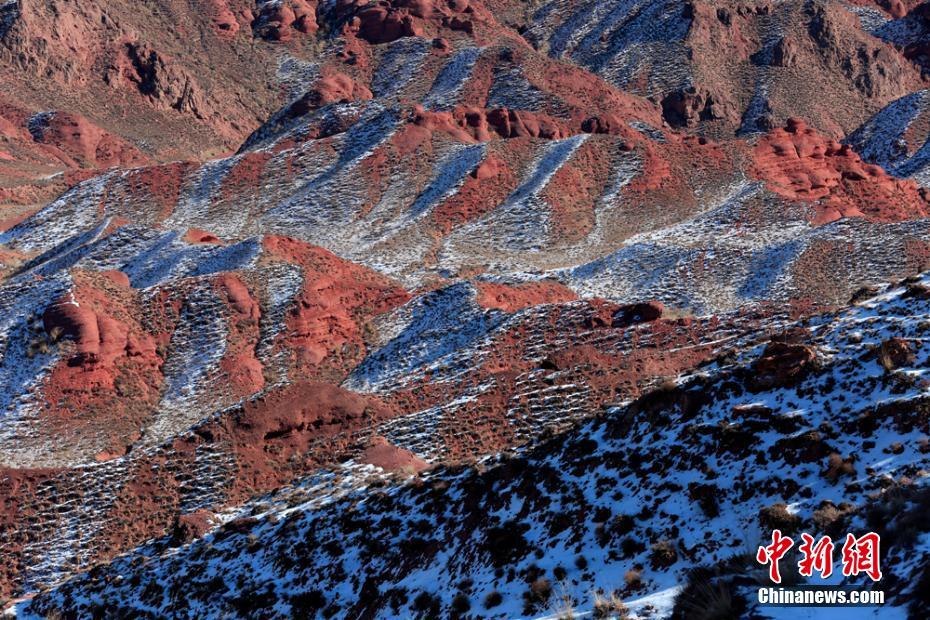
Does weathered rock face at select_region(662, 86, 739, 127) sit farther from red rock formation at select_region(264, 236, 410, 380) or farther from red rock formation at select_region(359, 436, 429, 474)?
red rock formation at select_region(359, 436, 429, 474)

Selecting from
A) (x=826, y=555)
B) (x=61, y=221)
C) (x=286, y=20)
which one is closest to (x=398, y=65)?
(x=286, y=20)

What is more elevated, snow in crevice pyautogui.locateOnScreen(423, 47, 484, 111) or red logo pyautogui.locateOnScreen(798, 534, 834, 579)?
snow in crevice pyautogui.locateOnScreen(423, 47, 484, 111)

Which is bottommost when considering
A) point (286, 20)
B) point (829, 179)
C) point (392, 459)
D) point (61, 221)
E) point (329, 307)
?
point (392, 459)

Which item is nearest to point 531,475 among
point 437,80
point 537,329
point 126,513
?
point 126,513

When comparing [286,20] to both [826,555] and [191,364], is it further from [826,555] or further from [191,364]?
[826,555]

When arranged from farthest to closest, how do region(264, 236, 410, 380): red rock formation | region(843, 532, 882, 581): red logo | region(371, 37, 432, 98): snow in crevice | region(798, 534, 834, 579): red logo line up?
region(371, 37, 432, 98): snow in crevice < region(264, 236, 410, 380): red rock formation < region(798, 534, 834, 579): red logo < region(843, 532, 882, 581): red logo

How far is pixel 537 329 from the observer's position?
114ft

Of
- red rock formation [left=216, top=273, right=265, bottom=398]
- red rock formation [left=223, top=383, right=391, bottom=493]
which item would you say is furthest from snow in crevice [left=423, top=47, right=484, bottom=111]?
red rock formation [left=223, top=383, right=391, bottom=493]

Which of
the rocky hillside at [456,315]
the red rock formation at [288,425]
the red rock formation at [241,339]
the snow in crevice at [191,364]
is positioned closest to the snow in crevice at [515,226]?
the rocky hillside at [456,315]

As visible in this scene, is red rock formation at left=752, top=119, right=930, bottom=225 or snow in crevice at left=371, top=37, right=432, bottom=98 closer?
red rock formation at left=752, top=119, right=930, bottom=225

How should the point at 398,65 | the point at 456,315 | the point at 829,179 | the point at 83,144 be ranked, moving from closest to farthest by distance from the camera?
1. the point at 456,315
2. the point at 829,179
3. the point at 83,144
4. the point at 398,65

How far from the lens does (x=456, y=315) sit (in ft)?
122

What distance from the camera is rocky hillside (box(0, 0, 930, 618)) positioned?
46.4 ft

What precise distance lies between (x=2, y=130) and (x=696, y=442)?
80.6 metres
